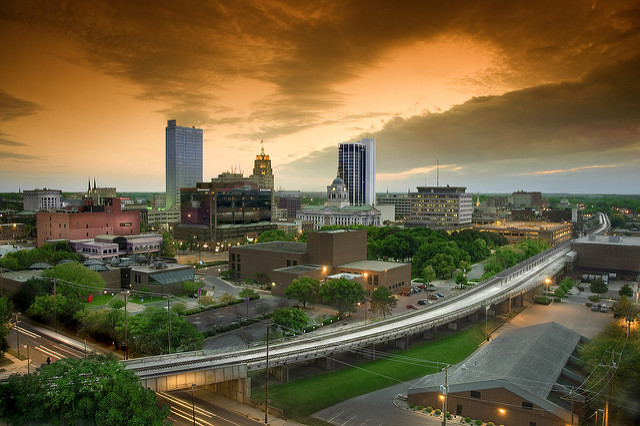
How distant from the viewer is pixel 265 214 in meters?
168

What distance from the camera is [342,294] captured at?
64250 mm

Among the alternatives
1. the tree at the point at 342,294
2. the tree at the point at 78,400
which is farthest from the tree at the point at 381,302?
the tree at the point at 78,400

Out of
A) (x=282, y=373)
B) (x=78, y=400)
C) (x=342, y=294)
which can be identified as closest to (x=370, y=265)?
(x=342, y=294)

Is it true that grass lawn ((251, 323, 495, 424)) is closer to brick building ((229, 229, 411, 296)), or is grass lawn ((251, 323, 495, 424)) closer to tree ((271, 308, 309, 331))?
tree ((271, 308, 309, 331))

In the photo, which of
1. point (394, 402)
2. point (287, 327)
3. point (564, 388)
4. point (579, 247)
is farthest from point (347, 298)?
point (579, 247)

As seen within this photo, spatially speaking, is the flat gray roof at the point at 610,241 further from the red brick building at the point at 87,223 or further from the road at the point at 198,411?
the red brick building at the point at 87,223

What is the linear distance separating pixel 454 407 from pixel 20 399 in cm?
3088

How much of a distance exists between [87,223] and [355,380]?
95.4 m

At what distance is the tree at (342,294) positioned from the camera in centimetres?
6400

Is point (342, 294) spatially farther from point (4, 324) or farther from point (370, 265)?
point (4, 324)

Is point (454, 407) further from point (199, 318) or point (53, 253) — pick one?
point (53, 253)

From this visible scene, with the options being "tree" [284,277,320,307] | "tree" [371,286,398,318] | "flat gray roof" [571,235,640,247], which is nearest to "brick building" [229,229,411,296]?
"tree" [284,277,320,307]

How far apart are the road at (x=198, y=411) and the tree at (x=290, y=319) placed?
13073 millimetres

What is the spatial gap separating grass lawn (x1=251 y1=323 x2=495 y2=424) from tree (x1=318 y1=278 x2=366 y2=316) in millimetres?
11655
